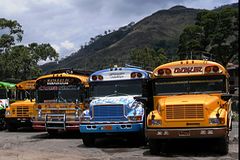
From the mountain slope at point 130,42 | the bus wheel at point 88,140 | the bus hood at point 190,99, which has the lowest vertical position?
the bus wheel at point 88,140

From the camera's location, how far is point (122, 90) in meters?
14.8

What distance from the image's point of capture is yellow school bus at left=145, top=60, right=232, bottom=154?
1116cm

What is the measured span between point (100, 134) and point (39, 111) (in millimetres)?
4550

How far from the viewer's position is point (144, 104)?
1322cm

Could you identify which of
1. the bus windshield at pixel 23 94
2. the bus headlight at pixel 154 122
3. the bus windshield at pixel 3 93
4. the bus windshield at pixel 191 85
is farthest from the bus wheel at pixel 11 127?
the bus headlight at pixel 154 122

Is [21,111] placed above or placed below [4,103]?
below

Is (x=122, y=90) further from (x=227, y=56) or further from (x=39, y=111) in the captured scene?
(x=227, y=56)

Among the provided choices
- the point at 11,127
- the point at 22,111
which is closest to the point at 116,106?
the point at 22,111

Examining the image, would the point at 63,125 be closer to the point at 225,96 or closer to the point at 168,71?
the point at 168,71

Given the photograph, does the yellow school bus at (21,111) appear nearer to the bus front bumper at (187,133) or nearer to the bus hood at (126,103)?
the bus hood at (126,103)

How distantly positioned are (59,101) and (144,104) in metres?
5.34

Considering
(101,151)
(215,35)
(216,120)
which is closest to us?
(216,120)

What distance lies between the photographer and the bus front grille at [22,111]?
67.7 ft

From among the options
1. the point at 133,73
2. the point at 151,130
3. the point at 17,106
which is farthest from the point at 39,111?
the point at 151,130
